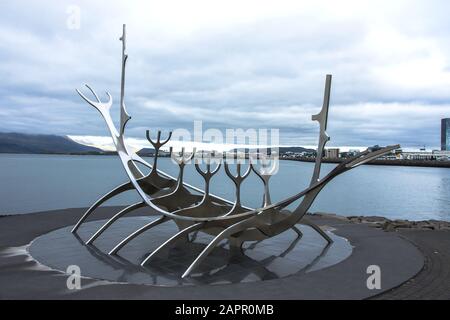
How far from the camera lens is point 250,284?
9203 mm

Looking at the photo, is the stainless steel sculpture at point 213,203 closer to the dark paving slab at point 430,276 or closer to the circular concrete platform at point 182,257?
the circular concrete platform at point 182,257

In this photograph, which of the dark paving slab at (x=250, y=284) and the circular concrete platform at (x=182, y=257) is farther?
the circular concrete platform at (x=182, y=257)

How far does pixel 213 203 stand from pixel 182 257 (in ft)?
6.20

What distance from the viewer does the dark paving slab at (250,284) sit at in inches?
331

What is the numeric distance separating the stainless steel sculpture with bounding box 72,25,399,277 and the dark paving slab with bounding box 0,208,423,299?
1455 millimetres

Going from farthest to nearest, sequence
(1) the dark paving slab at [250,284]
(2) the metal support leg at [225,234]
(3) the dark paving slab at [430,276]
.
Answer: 1. (2) the metal support leg at [225,234]
2. (3) the dark paving slab at [430,276]
3. (1) the dark paving slab at [250,284]

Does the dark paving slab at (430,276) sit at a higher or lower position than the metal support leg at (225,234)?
lower

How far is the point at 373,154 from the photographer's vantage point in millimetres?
10391

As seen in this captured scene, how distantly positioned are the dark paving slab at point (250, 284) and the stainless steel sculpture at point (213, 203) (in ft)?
4.77

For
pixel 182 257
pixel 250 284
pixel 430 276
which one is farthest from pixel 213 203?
pixel 430 276

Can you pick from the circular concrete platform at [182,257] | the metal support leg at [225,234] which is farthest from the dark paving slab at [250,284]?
the metal support leg at [225,234]

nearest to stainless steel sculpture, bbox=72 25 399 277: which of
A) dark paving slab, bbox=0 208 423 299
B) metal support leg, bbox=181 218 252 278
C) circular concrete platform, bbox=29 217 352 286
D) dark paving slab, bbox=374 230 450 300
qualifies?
metal support leg, bbox=181 218 252 278

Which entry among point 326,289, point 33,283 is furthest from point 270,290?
point 33,283
